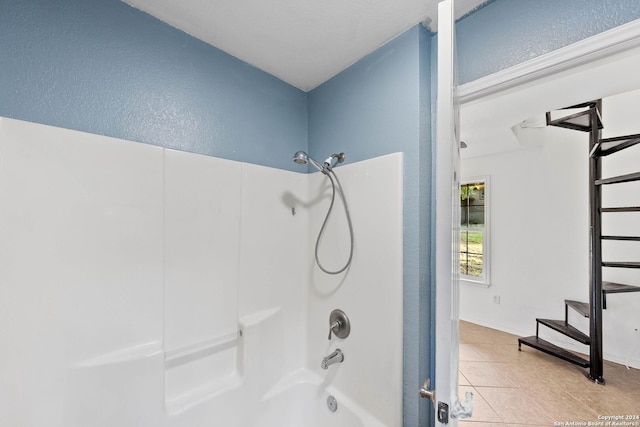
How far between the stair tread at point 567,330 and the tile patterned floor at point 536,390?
32 centimetres

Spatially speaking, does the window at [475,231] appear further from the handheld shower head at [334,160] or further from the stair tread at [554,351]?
the handheld shower head at [334,160]

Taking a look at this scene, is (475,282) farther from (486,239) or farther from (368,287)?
(368,287)

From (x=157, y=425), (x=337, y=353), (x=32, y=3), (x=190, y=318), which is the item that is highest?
(x=32, y=3)

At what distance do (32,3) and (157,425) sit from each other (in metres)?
1.70

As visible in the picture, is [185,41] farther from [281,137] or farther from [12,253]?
[12,253]

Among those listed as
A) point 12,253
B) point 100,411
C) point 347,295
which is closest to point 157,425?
point 100,411

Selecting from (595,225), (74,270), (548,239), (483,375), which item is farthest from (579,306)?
(74,270)

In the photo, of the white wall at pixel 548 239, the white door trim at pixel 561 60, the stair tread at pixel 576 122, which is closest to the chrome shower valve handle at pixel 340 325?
the white door trim at pixel 561 60

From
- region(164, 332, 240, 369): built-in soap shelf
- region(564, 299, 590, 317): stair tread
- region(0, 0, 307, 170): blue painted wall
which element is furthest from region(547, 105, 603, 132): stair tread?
region(164, 332, 240, 369): built-in soap shelf

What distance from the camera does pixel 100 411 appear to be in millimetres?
985

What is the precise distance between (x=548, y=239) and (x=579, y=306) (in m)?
0.85

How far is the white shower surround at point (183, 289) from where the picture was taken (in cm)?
89

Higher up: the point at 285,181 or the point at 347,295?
the point at 285,181

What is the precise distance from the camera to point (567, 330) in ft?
9.22
